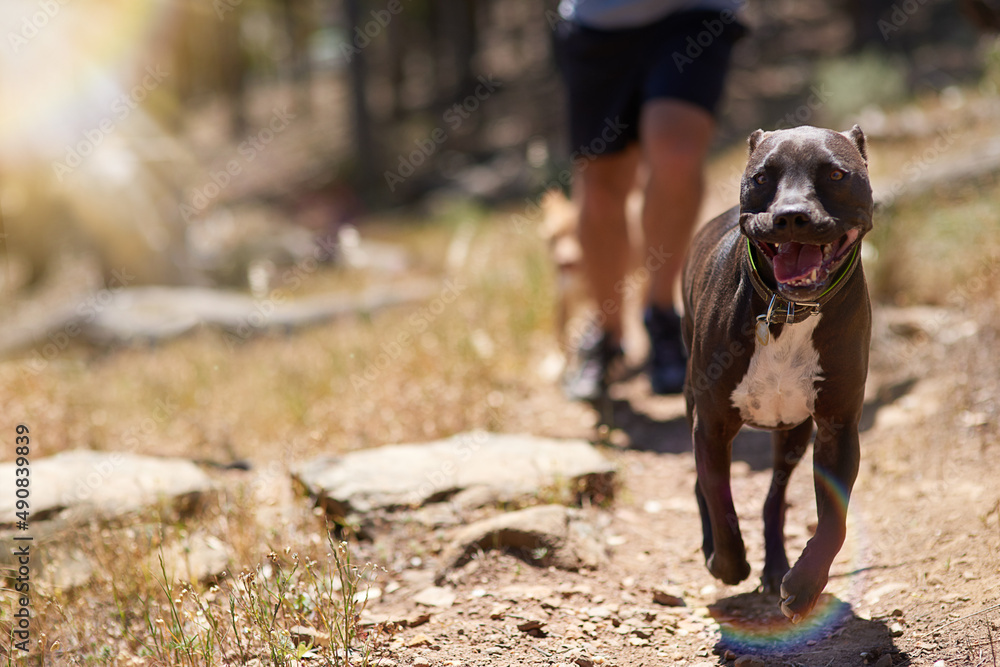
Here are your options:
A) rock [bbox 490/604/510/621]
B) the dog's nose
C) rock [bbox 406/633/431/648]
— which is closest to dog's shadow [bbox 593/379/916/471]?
rock [bbox 490/604/510/621]

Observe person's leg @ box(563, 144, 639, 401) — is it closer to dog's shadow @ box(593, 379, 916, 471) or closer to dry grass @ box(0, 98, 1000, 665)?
dog's shadow @ box(593, 379, 916, 471)

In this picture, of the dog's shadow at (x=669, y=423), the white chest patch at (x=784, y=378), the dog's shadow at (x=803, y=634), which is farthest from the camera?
the dog's shadow at (x=669, y=423)

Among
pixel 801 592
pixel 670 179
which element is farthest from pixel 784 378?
pixel 670 179

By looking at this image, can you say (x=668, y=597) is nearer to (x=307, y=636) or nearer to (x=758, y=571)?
(x=758, y=571)

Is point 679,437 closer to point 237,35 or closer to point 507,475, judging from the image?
point 507,475

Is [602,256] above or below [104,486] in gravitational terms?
above

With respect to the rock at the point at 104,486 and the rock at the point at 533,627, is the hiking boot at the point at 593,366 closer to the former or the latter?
the rock at the point at 104,486

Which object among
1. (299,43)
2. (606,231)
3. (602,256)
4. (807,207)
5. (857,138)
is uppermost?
(299,43)

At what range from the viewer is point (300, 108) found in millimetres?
29922

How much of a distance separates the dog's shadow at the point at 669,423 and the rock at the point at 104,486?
202cm

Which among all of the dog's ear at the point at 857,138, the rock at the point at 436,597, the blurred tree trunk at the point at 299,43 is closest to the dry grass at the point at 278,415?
the rock at the point at 436,597

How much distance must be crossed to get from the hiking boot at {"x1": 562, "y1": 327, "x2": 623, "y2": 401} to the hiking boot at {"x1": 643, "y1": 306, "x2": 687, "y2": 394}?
0.98ft

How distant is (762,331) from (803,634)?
962 millimetres

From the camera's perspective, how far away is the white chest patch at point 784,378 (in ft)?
7.49
